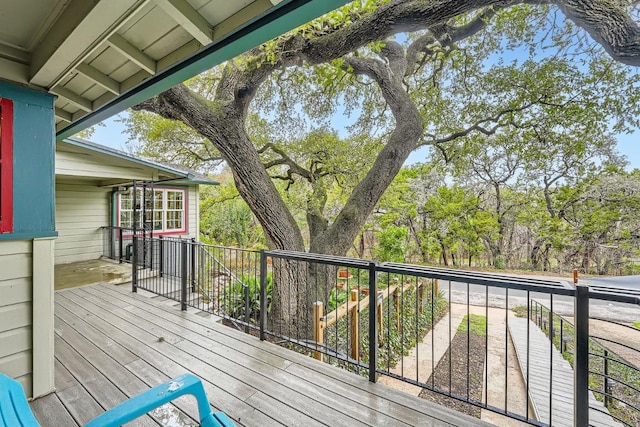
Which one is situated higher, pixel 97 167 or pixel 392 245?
pixel 97 167

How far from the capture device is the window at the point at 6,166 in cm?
190

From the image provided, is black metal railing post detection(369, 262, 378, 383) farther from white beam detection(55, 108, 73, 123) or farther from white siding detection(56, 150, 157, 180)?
white siding detection(56, 150, 157, 180)

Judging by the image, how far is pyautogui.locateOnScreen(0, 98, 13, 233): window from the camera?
6.24ft

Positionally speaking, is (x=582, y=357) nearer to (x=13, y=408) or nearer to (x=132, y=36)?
(x=13, y=408)

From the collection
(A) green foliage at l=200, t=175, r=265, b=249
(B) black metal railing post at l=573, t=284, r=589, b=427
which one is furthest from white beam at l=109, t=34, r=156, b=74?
(A) green foliage at l=200, t=175, r=265, b=249

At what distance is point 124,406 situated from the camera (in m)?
1.05

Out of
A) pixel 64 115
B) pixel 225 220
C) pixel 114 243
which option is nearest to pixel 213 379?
pixel 64 115

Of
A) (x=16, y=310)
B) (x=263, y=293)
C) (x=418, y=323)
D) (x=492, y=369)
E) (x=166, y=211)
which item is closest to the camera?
(x=16, y=310)

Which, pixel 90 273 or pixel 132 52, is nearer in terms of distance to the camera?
→ pixel 132 52

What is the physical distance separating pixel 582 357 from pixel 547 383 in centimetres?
414

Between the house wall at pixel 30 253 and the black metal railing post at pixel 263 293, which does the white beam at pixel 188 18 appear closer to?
the house wall at pixel 30 253

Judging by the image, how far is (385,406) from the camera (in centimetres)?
201

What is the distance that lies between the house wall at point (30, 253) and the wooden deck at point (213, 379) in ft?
1.09

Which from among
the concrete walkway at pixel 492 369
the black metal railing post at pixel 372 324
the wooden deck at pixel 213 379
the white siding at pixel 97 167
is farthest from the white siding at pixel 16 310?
the white siding at pixel 97 167
